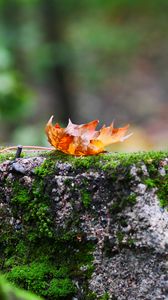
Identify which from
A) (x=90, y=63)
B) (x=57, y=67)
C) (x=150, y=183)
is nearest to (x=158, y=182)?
(x=150, y=183)

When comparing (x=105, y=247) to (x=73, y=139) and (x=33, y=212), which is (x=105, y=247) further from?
(x=73, y=139)

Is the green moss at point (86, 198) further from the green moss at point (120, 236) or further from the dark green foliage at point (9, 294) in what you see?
the dark green foliage at point (9, 294)

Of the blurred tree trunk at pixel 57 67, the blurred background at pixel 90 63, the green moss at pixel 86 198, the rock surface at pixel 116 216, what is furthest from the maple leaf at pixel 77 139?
the blurred tree trunk at pixel 57 67

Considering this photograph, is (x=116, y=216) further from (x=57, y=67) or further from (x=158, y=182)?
(x=57, y=67)

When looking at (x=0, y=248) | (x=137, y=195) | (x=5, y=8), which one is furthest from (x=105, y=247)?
(x=5, y=8)

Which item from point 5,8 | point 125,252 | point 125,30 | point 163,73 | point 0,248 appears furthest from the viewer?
point 163,73
